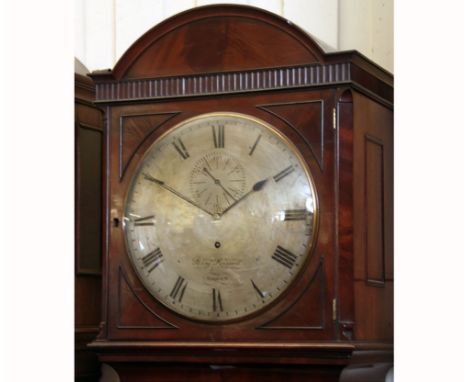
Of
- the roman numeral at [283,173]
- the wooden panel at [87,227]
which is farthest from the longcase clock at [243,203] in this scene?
the wooden panel at [87,227]

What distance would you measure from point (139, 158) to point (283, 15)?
2.07 ft

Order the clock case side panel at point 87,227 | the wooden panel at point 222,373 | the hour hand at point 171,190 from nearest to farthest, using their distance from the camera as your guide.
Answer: the wooden panel at point 222,373, the hour hand at point 171,190, the clock case side panel at point 87,227

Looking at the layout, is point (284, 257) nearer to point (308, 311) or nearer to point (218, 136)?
point (308, 311)

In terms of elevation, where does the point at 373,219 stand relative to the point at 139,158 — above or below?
below

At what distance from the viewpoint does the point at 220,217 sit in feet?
5.55

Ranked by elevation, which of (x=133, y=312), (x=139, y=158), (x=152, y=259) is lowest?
(x=133, y=312)

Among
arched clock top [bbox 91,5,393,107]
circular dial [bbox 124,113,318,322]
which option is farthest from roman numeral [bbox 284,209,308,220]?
arched clock top [bbox 91,5,393,107]

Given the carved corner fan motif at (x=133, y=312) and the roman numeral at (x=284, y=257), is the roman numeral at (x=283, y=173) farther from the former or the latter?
the carved corner fan motif at (x=133, y=312)

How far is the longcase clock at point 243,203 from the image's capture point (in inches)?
64.2

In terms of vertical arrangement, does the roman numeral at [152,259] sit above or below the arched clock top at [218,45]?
below

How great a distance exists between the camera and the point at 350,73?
1.64m

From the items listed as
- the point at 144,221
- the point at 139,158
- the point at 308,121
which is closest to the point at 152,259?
the point at 144,221
